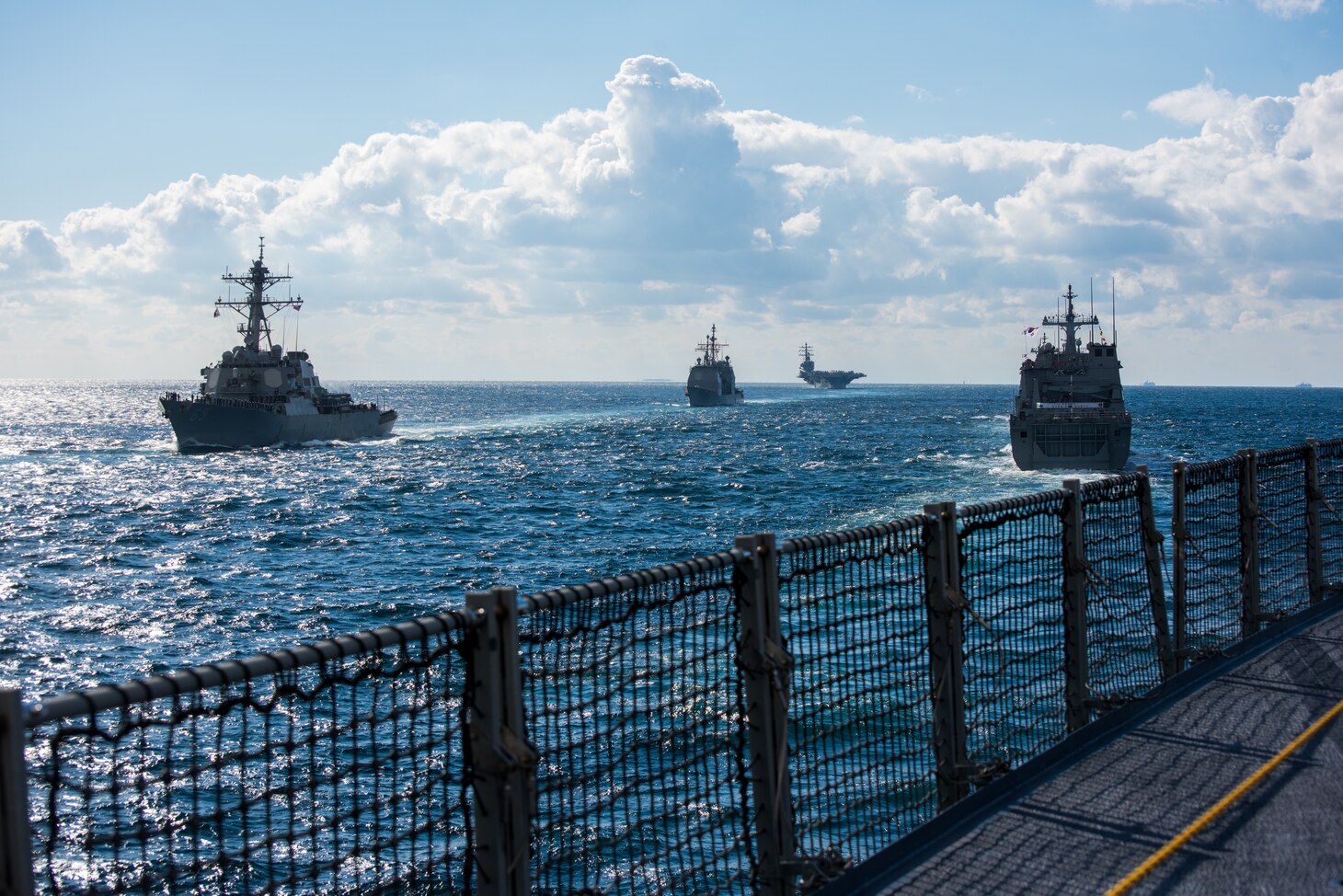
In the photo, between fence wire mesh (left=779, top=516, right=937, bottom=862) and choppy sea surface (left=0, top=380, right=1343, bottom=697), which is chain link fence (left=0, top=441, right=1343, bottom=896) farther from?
choppy sea surface (left=0, top=380, right=1343, bottom=697)

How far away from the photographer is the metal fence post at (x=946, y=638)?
5648 mm

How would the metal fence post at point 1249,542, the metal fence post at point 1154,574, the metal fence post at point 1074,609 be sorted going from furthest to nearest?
the metal fence post at point 1249,542
the metal fence post at point 1154,574
the metal fence post at point 1074,609

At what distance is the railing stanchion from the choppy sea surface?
1667 centimetres

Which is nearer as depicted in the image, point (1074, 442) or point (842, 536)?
point (842, 536)

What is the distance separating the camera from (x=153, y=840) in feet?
38.5

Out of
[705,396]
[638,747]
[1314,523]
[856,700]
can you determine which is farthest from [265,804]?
[705,396]

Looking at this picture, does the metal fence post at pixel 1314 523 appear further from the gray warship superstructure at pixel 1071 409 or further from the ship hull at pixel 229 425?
the ship hull at pixel 229 425

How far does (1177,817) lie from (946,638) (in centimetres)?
139

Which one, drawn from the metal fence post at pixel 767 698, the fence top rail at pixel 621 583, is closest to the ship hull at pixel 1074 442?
the metal fence post at pixel 767 698

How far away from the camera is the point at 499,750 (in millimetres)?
3680

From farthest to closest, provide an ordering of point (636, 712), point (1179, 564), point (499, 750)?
point (1179, 564) → point (636, 712) → point (499, 750)

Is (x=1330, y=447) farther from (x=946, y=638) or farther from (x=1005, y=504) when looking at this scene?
(x=946, y=638)

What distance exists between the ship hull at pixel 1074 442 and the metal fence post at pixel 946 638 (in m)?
43.7

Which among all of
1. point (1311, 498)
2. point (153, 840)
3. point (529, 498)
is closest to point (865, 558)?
point (1311, 498)
